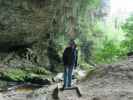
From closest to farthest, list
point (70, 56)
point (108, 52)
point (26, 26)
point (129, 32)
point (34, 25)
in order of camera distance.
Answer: point (70, 56), point (26, 26), point (34, 25), point (129, 32), point (108, 52)

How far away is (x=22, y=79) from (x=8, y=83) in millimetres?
1399

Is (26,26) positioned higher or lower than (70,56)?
higher

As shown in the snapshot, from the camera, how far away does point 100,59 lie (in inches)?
1505

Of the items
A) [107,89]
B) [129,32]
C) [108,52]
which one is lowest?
[108,52]

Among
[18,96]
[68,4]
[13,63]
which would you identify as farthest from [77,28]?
[18,96]

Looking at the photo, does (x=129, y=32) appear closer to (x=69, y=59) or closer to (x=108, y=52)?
(x=108, y=52)

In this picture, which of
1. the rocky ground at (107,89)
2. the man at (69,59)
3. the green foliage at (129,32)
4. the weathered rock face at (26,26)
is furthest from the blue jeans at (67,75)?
the green foliage at (129,32)

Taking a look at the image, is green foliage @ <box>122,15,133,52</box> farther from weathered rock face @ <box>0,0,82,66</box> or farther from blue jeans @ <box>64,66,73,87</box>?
blue jeans @ <box>64,66,73,87</box>

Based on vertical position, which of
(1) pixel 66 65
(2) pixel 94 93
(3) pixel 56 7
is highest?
(3) pixel 56 7

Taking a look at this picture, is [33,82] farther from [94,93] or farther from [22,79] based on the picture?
[94,93]

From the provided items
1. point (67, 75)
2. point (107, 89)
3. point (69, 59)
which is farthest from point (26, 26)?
point (107, 89)

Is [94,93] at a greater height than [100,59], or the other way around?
[94,93]

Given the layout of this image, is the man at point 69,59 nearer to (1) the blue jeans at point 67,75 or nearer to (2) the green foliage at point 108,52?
(1) the blue jeans at point 67,75

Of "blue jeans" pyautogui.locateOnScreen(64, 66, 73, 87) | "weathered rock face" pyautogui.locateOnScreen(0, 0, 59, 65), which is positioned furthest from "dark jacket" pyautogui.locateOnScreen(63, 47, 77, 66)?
"weathered rock face" pyautogui.locateOnScreen(0, 0, 59, 65)
